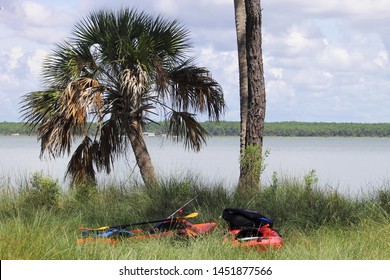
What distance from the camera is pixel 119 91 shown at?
13391 mm

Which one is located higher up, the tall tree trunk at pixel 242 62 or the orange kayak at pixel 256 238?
the tall tree trunk at pixel 242 62

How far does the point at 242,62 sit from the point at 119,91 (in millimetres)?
2281

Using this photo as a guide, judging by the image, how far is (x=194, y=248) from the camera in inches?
280

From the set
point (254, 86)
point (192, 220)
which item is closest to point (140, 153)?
point (254, 86)

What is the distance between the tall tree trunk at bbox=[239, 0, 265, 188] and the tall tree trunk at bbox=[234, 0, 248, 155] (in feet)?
1.84

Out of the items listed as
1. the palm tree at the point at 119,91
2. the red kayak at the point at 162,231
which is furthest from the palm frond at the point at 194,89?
the red kayak at the point at 162,231

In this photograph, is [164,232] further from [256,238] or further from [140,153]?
[140,153]

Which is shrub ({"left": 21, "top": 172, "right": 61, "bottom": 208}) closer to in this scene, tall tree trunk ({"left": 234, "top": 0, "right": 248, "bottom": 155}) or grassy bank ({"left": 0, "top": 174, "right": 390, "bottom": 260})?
grassy bank ({"left": 0, "top": 174, "right": 390, "bottom": 260})

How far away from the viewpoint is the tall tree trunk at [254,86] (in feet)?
39.7

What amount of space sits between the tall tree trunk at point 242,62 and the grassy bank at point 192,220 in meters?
1.89

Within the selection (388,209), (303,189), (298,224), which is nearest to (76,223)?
(298,224)

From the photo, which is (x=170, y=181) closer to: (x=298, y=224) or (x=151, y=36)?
(x=298, y=224)

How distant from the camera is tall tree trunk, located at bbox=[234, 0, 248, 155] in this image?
13062mm

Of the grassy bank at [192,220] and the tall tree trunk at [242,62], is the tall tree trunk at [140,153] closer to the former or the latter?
the grassy bank at [192,220]
